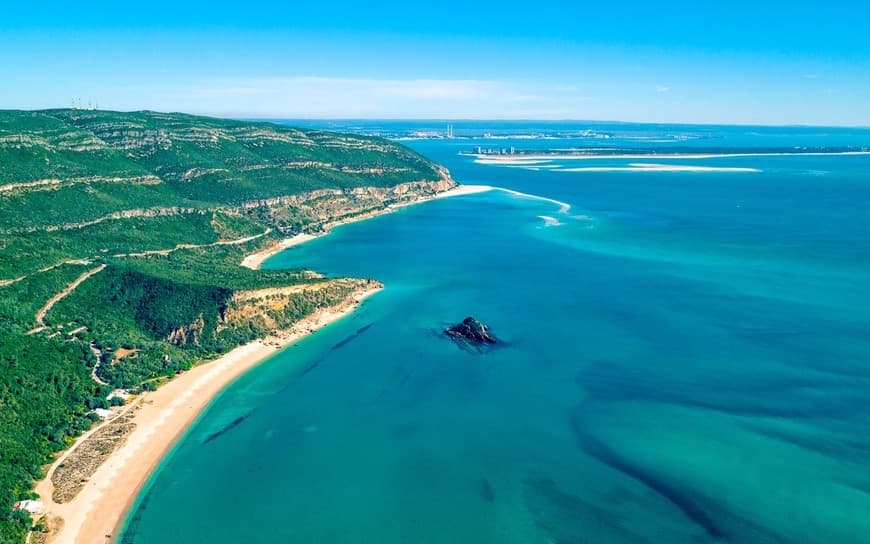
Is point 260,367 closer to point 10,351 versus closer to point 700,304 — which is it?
point 10,351

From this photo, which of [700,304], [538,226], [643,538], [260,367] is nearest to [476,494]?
[643,538]

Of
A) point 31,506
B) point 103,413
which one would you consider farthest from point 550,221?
point 31,506

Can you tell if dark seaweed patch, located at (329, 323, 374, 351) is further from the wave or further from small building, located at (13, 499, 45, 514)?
the wave

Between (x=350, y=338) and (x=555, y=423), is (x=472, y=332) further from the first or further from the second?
(x=555, y=423)

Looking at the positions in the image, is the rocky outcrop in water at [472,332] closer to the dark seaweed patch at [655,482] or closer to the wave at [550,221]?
the dark seaweed patch at [655,482]

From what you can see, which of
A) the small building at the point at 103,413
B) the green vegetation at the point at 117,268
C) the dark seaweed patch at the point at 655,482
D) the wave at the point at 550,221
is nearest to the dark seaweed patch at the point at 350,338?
the green vegetation at the point at 117,268
